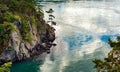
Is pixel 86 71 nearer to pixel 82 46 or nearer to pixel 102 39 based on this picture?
pixel 82 46

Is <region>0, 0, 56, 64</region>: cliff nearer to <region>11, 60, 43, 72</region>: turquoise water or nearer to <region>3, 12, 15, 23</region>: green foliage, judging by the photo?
<region>3, 12, 15, 23</region>: green foliage

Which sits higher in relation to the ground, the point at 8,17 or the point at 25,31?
the point at 8,17

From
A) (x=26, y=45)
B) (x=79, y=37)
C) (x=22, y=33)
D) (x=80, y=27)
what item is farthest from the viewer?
(x=80, y=27)

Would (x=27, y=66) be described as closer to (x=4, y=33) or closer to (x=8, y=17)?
(x=4, y=33)

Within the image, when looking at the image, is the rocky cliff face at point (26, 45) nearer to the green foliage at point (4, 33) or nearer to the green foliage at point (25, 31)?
the green foliage at point (4, 33)

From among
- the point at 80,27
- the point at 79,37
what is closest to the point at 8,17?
the point at 79,37

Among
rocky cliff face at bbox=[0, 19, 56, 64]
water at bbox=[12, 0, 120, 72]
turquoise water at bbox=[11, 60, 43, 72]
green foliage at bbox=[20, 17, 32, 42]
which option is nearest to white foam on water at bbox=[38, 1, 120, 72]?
water at bbox=[12, 0, 120, 72]

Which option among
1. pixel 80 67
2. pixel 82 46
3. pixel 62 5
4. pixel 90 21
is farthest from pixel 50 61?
pixel 62 5
